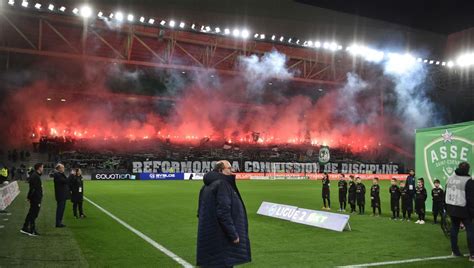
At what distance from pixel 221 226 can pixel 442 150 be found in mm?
13089

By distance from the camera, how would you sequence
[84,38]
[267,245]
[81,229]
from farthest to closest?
[84,38] → [81,229] → [267,245]

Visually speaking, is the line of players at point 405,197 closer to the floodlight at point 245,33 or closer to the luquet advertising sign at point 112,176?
the floodlight at point 245,33

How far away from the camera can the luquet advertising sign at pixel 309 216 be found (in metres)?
13.0

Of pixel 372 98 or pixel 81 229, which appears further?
pixel 372 98

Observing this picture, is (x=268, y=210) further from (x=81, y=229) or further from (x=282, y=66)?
(x=282, y=66)

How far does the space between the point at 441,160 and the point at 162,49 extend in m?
29.6

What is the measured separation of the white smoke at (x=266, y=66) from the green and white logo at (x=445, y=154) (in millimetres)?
26870

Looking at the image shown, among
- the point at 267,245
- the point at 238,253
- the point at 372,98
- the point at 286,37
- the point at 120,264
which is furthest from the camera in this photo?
the point at 372,98

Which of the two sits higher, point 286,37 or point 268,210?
point 286,37

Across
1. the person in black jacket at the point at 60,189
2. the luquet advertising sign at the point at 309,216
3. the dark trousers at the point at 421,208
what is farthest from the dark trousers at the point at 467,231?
the person in black jacket at the point at 60,189

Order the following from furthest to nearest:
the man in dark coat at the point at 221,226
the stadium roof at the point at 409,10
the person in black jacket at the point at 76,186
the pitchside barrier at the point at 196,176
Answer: the pitchside barrier at the point at 196,176 → the person in black jacket at the point at 76,186 → the stadium roof at the point at 409,10 → the man in dark coat at the point at 221,226

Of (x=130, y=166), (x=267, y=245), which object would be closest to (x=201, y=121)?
(x=130, y=166)

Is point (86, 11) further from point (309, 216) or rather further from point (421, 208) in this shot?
point (421, 208)

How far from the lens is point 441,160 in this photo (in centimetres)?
1612
